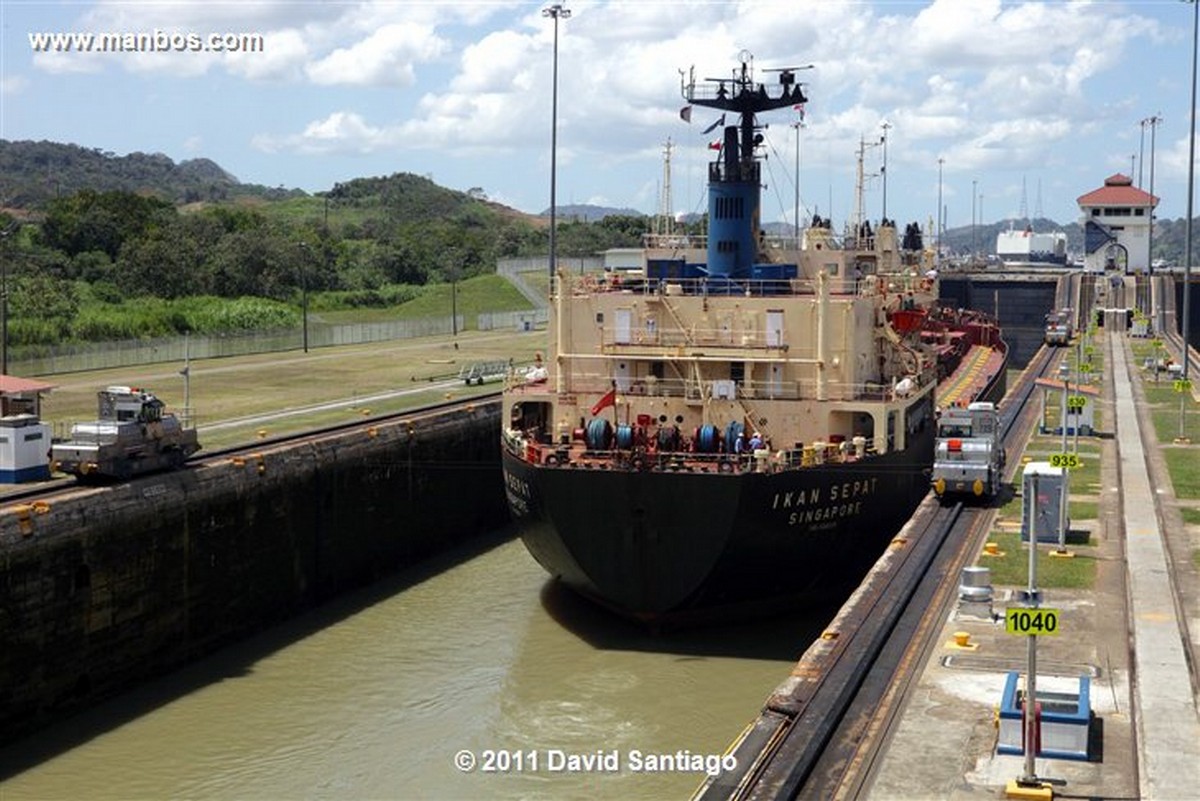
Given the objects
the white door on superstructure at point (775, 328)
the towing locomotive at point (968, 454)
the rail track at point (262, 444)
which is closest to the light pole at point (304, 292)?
the rail track at point (262, 444)

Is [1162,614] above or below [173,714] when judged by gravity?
above

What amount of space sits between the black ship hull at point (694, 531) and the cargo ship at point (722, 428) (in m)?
0.04

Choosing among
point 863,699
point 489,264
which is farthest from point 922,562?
point 489,264

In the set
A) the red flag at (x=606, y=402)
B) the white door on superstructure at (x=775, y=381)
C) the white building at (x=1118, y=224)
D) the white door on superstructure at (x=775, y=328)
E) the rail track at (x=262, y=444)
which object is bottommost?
the rail track at (x=262, y=444)

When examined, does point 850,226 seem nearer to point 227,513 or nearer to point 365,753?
point 227,513

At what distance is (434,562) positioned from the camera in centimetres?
4575

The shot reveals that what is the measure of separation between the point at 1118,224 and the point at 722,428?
129m

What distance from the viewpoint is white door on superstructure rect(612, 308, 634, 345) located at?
120 feet

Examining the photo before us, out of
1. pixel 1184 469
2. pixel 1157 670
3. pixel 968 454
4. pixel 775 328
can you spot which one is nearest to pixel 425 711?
pixel 775 328

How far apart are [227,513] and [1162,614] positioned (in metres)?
22.2

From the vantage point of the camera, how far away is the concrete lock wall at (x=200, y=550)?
28938 millimetres

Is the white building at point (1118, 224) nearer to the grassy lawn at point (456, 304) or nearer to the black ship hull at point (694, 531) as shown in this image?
the grassy lawn at point (456, 304)

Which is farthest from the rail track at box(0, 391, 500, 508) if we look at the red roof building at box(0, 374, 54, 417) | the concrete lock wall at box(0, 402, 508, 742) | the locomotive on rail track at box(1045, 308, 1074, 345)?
the locomotive on rail track at box(1045, 308, 1074, 345)

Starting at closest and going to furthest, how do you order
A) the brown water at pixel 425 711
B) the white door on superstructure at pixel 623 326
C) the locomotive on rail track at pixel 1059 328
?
the brown water at pixel 425 711 < the white door on superstructure at pixel 623 326 < the locomotive on rail track at pixel 1059 328
